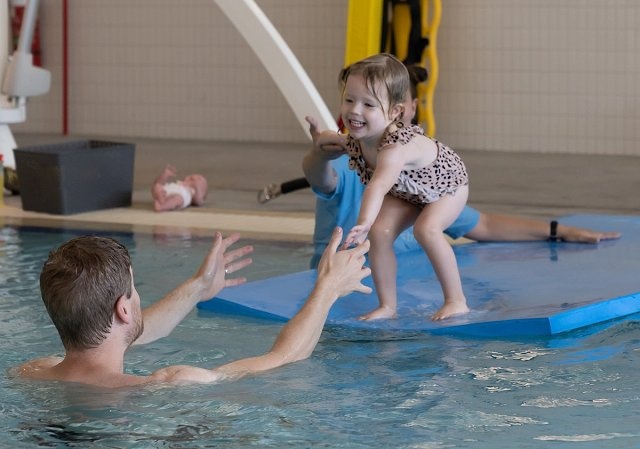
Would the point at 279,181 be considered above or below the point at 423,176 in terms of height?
below

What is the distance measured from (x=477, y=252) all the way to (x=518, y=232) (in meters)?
0.32

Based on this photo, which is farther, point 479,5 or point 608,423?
point 479,5

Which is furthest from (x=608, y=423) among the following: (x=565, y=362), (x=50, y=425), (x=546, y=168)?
(x=546, y=168)

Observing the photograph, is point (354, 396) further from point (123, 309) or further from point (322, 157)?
point (322, 157)

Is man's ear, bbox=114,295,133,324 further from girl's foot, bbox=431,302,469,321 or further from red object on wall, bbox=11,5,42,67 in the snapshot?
red object on wall, bbox=11,5,42,67

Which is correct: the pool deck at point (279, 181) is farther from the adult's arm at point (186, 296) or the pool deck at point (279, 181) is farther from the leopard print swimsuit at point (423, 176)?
the adult's arm at point (186, 296)

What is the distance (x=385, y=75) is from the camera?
3.87 m

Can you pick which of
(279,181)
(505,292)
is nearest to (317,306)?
(505,292)

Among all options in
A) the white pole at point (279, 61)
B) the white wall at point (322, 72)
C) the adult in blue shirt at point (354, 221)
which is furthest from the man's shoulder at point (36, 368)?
the white wall at point (322, 72)

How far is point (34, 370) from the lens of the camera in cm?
311

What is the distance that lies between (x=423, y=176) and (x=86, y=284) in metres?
1.66

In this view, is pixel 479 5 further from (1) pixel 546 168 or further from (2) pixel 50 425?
(2) pixel 50 425

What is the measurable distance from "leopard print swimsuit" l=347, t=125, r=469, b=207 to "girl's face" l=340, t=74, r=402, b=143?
109 millimetres

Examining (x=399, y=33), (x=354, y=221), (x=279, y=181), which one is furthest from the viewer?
(x=399, y=33)
